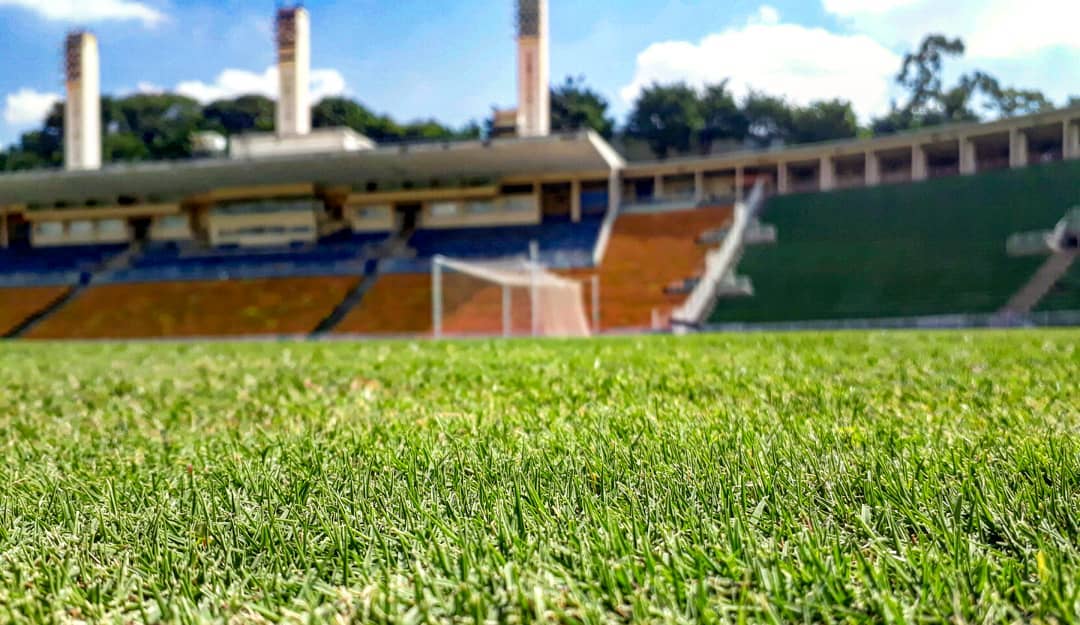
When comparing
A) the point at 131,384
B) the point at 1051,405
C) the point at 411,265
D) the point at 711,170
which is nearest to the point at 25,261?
the point at 411,265

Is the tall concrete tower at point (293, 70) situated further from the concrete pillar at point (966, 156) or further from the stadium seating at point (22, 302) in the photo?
the concrete pillar at point (966, 156)

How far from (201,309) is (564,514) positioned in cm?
3195

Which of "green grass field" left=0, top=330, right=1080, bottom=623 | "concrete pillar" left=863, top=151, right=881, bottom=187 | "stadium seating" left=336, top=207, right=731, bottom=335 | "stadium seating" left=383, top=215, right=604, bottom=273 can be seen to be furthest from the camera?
"concrete pillar" left=863, top=151, right=881, bottom=187

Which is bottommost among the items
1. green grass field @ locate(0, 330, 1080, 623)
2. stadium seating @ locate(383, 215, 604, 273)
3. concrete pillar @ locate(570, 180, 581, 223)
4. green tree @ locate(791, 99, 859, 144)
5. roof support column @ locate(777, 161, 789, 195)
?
green grass field @ locate(0, 330, 1080, 623)

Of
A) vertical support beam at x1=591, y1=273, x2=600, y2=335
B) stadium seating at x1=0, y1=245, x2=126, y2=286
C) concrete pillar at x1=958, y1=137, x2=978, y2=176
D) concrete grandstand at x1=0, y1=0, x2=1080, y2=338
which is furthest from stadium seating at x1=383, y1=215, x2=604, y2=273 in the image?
concrete pillar at x1=958, y1=137, x2=978, y2=176

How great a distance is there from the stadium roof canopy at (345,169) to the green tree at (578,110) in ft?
58.8

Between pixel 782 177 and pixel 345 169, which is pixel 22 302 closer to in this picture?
pixel 345 169

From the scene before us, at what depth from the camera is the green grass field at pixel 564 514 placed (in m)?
1.01

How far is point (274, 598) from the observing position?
108cm

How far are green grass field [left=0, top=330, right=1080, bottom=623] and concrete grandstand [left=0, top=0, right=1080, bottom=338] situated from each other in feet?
73.4

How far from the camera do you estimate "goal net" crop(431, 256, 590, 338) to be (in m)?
21.0

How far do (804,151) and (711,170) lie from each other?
4.64m

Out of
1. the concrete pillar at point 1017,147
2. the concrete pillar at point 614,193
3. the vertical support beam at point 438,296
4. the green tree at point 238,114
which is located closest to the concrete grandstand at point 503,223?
the concrete pillar at point 1017,147

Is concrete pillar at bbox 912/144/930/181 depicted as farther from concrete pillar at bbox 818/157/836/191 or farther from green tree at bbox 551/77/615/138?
green tree at bbox 551/77/615/138
